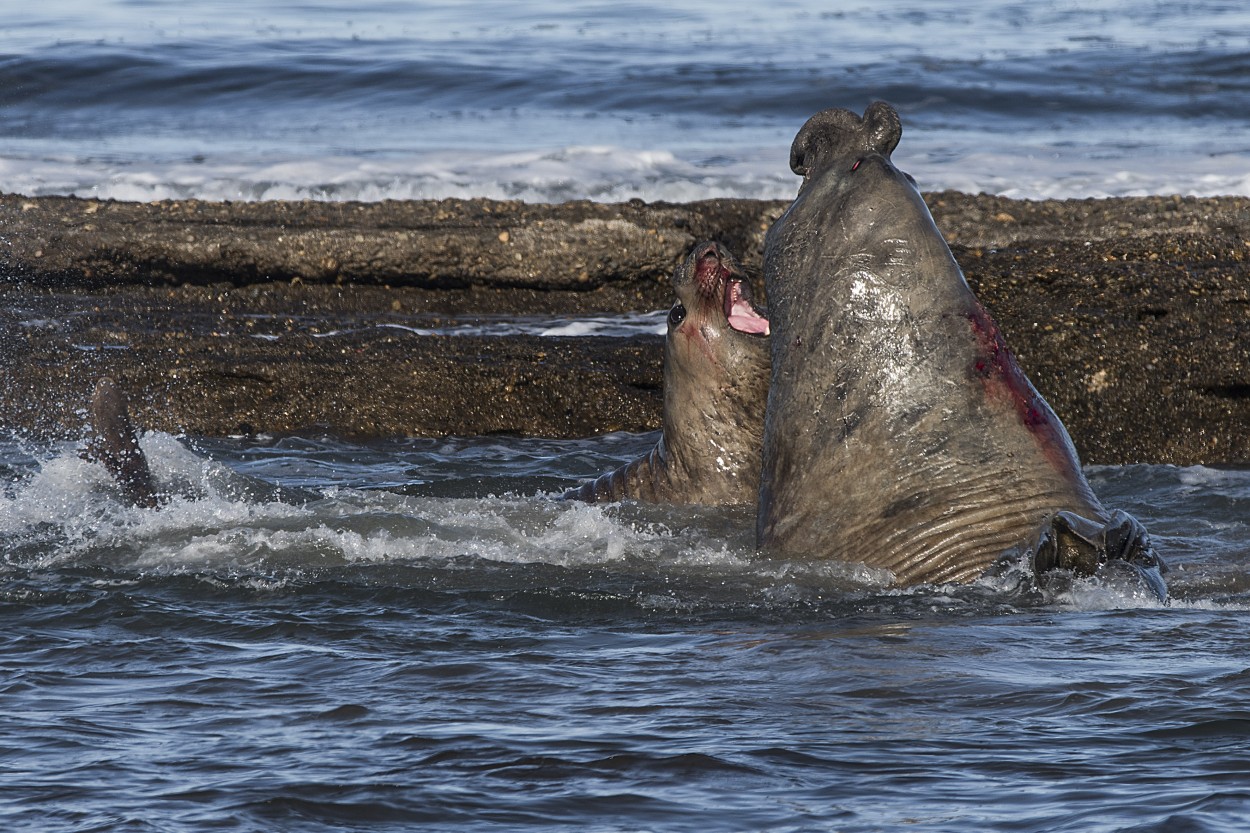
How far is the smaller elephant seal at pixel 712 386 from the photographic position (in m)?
6.59

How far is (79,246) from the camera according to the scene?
10797mm

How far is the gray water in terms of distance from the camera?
11.1 feet

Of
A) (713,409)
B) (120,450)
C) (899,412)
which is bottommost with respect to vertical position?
(120,450)

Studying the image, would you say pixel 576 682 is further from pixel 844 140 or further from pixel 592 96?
pixel 592 96

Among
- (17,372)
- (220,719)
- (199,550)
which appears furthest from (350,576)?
(17,372)

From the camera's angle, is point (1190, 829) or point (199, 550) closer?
point (1190, 829)

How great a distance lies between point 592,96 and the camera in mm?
26875

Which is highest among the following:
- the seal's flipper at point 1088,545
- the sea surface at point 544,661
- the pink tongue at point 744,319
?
the pink tongue at point 744,319

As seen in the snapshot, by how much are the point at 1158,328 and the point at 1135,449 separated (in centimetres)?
71

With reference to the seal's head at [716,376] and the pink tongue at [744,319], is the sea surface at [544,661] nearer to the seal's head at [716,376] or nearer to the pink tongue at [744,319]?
the seal's head at [716,376]

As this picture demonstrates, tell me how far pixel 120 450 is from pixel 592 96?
2077 cm

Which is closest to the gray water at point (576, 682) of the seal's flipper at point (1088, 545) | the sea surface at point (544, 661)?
the sea surface at point (544, 661)

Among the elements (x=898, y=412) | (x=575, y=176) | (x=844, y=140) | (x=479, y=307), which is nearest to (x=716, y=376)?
(x=844, y=140)

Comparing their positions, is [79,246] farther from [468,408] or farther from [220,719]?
[220,719]
